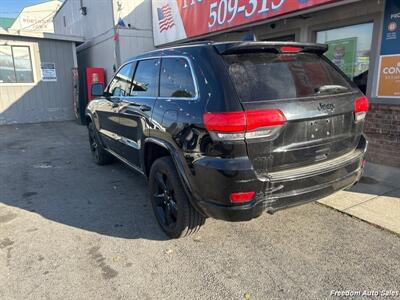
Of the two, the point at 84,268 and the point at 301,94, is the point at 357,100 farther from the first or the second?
the point at 84,268

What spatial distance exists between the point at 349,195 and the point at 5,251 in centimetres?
400

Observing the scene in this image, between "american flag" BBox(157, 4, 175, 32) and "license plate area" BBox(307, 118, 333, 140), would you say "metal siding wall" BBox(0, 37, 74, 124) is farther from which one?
"license plate area" BBox(307, 118, 333, 140)

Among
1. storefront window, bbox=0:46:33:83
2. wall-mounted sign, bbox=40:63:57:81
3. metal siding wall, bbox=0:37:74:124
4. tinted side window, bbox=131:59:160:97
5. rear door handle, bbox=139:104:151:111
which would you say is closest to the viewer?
rear door handle, bbox=139:104:151:111

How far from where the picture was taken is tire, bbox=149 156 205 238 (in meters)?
2.97

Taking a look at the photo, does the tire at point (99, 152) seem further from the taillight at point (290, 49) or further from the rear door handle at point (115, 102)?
the taillight at point (290, 49)

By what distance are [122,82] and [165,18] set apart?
7032 millimetres

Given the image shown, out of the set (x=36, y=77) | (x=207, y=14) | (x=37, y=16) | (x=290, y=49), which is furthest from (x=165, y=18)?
(x=37, y=16)

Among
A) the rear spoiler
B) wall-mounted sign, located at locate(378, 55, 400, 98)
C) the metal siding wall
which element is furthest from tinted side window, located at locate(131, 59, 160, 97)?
the metal siding wall

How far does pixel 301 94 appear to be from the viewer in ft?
8.78

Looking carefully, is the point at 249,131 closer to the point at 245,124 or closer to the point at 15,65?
the point at 245,124

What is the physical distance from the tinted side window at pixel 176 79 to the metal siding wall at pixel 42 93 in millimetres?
10826

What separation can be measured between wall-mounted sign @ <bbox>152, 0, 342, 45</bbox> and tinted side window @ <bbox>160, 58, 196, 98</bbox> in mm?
3322

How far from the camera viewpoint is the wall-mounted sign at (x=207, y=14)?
612cm

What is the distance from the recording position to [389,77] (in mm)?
5152
